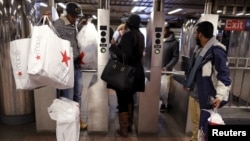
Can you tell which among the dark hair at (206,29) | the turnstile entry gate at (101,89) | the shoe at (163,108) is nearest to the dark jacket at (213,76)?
the dark hair at (206,29)

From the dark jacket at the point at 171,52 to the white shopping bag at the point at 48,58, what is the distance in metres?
2.00

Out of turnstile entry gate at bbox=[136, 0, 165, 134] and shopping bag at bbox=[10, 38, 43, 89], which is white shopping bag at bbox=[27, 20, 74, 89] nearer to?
shopping bag at bbox=[10, 38, 43, 89]

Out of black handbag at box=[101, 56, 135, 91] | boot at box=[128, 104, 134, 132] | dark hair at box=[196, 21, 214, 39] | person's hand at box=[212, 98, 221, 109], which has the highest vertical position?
dark hair at box=[196, 21, 214, 39]

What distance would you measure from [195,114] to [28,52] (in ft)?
5.41

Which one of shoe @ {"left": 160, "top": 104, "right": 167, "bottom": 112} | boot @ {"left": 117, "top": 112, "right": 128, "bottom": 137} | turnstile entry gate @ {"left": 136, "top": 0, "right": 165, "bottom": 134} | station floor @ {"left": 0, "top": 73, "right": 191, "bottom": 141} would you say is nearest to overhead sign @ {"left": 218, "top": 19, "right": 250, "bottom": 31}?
turnstile entry gate @ {"left": 136, "top": 0, "right": 165, "bottom": 134}

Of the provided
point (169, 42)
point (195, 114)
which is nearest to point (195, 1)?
point (169, 42)

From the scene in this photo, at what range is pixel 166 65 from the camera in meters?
3.29

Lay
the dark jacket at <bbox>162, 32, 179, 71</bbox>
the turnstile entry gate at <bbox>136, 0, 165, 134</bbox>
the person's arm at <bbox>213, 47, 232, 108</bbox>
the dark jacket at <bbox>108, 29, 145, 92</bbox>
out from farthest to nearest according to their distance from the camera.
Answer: the dark jacket at <bbox>162, 32, 179, 71</bbox> → the turnstile entry gate at <bbox>136, 0, 165, 134</bbox> → the dark jacket at <bbox>108, 29, 145, 92</bbox> → the person's arm at <bbox>213, 47, 232, 108</bbox>

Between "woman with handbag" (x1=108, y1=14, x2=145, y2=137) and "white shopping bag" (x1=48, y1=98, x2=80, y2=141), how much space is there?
29.5 inches

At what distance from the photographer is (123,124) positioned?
2592 mm

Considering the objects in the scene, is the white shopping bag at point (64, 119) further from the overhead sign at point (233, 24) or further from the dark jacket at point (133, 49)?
the overhead sign at point (233, 24)

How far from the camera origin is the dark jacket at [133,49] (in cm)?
231

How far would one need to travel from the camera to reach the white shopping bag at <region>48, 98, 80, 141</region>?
1719 mm

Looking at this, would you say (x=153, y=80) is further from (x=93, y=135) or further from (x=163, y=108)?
(x=163, y=108)
